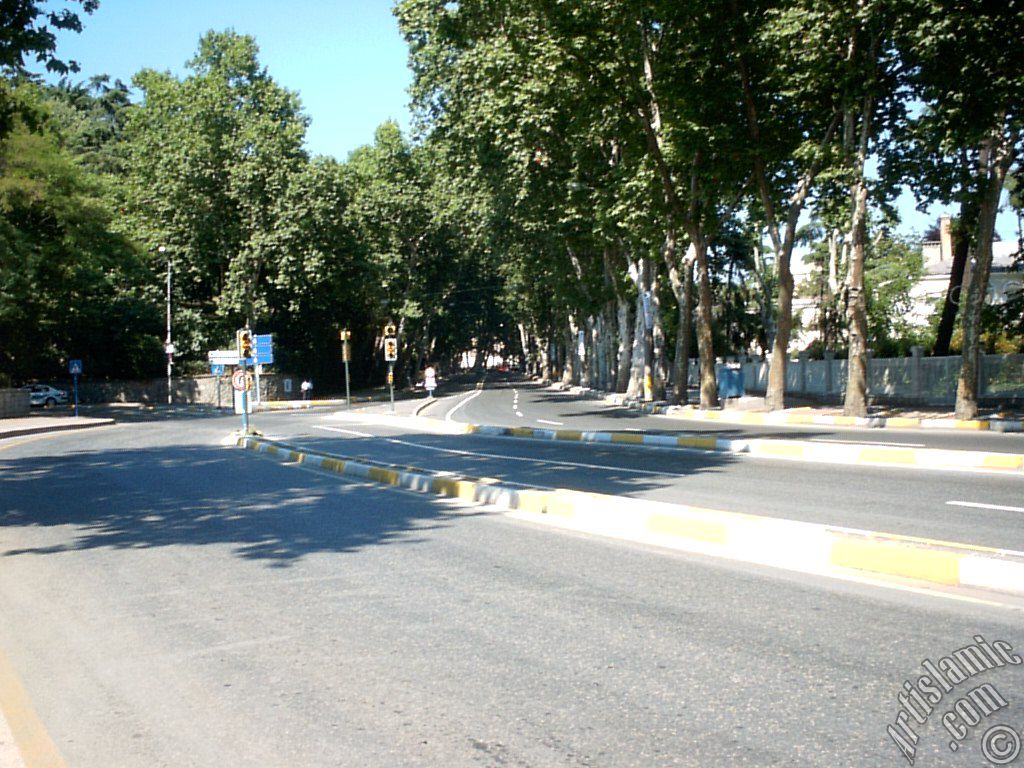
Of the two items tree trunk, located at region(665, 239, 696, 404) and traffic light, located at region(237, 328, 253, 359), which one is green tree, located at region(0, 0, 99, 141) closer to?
traffic light, located at region(237, 328, 253, 359)

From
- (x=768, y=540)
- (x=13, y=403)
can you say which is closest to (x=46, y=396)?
(x=13, y=403)

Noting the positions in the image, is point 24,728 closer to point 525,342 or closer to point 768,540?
point 768,540

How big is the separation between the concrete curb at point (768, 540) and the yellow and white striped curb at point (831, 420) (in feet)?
45.7

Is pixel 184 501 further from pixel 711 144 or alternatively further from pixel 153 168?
pixel 153 168

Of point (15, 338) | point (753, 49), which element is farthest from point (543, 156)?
point (15, 338)

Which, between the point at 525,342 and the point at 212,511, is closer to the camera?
the point at 212,511

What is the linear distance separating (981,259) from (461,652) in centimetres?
2100

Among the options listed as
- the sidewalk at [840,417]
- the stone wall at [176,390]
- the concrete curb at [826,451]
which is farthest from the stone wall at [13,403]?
→ the concrete curb at [826,451]

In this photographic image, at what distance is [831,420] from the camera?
85.3 ft

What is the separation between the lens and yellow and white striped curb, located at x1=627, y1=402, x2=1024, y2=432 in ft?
71.4

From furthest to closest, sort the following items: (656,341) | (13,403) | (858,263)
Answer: (13,403) → (656,341) → (858,263)

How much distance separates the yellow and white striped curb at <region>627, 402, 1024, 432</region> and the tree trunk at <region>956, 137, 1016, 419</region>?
3.30 ft

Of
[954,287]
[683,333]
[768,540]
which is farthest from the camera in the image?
[683,333]

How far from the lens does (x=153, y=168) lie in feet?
184
